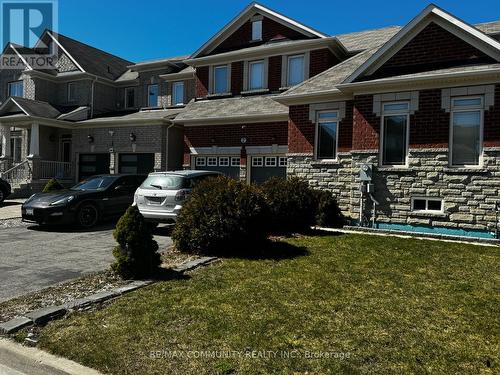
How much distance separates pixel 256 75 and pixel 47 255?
13.1 meters

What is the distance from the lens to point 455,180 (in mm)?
10320

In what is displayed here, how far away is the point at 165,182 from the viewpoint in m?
10.5

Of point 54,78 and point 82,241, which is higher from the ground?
point 54,78

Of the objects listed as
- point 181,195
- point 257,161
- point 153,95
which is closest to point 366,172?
point 181,195

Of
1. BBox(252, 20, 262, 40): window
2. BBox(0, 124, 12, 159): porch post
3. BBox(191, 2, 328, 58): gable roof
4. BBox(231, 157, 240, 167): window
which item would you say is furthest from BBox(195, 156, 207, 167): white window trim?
BBox(0, 124, 12, 159): porch post

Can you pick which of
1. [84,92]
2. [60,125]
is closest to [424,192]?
[60,125]

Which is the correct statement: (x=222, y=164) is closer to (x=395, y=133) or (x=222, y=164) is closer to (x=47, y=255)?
(x=395, y=133)

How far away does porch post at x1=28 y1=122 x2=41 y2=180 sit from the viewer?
21.0 metres

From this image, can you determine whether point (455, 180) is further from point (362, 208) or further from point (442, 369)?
point (442, 369)

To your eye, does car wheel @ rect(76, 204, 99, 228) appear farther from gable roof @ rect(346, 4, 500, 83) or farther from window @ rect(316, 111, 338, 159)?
gable roof @ rect(346, 4, 500, 83)

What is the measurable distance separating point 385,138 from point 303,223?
344 centimetres

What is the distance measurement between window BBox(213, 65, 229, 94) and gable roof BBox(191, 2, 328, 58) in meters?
1.20

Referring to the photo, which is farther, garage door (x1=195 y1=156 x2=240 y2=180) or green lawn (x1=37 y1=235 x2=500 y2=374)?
garage door (x1=195 y1=156 x2=240 y2=180)

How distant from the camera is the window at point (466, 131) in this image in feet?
33.2
